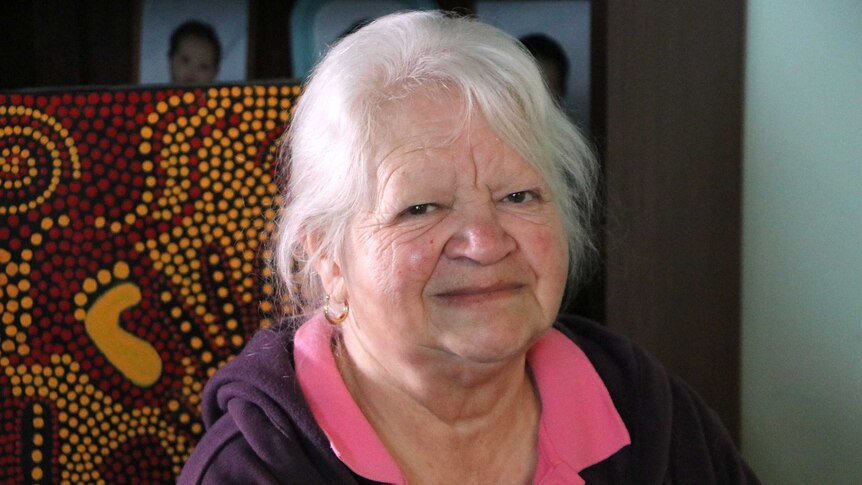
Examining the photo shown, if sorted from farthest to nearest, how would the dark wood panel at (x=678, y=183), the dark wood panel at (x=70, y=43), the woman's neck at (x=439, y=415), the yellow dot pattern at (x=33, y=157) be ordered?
the dark wood panel at (x=70, y=43)
the dark wood panel at (x=678, y=183)
the yellow dot pattern at (x=33, y=157)
the woman's neck at (x=439, y=415)

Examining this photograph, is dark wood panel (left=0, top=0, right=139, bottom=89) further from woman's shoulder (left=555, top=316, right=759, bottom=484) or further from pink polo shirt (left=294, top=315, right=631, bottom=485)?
woman's shoulder (left=555, top=316, right=759, bottom=484)

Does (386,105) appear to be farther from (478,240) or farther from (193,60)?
(193,60)

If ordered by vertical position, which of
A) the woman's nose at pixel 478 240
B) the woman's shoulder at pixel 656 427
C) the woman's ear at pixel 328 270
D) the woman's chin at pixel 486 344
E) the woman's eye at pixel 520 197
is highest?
the woman's eye at pixel 520 197

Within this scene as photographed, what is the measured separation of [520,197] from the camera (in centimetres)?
127

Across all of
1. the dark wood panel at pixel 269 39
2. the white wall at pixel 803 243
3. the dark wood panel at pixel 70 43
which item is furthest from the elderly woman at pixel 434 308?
the dark wood panel at pixel 70 43

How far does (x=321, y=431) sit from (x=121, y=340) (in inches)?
22.4

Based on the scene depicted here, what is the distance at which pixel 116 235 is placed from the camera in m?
1.65

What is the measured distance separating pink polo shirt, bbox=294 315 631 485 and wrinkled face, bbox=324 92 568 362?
0.14 metres

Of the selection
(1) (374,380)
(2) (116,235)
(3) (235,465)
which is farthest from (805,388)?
(2) (116,235)

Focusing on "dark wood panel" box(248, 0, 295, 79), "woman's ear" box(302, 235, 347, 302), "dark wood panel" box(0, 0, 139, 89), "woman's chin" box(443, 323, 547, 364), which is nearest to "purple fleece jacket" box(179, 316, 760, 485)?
"woman's ear" box(302, 235, 347, 302)

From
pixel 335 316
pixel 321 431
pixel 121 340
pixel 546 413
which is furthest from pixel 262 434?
pixel 121 340

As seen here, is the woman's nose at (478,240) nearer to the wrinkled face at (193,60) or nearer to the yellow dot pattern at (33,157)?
the yellow dot pattern at (33,157)

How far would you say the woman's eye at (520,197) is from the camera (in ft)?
4.13

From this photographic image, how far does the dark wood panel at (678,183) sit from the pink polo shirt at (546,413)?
→ 0.40 m
